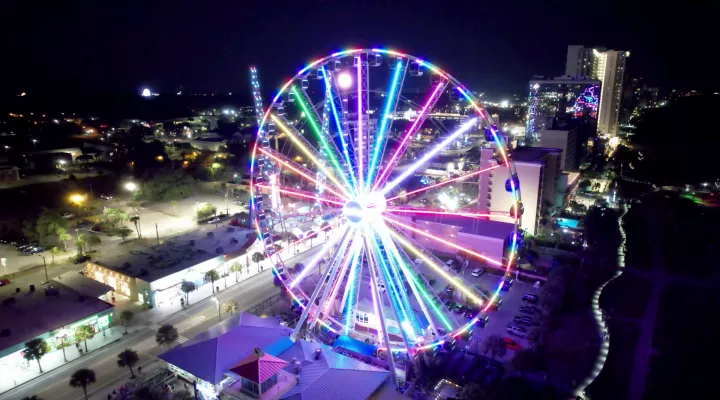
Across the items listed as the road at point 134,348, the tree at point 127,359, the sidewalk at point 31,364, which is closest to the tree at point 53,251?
the sidewalk at point 31,364

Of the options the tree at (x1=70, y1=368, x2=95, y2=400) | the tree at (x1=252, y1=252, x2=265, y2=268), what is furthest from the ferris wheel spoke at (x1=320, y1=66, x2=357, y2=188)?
the tree at (x1=252, y1=252, x2=265, y2=268)

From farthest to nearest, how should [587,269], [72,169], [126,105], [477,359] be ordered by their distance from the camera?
[126,105]
[72,169]
[587,269]
[477,359]

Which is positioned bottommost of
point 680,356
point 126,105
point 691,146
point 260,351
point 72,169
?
point 680,356

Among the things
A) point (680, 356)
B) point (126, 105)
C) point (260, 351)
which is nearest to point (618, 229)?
point (680, 356)

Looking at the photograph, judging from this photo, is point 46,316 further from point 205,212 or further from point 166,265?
point 205,212

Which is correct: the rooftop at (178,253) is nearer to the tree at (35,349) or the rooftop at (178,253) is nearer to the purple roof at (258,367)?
the tree at (35,349)

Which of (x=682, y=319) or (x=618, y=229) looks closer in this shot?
(x=682, y=319)

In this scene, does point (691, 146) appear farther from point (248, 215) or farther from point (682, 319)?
point (248, 215)
